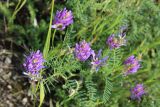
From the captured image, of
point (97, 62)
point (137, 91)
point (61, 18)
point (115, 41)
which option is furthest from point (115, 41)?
point (137, 91)

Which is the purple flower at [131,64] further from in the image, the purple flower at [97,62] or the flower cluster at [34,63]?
the flower cluster at [34,63]

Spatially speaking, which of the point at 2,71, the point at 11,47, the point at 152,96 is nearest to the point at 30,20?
the point at 11,47

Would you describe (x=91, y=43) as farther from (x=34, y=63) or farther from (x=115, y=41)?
(x=34, y=63)


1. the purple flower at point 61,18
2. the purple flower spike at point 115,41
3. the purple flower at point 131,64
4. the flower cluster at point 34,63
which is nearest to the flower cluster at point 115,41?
the purple flower spike at point 115,41

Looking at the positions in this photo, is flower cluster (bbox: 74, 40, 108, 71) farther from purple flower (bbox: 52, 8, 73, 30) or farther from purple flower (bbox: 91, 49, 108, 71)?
purple flower (bbox: 52, 8, 73, 30)

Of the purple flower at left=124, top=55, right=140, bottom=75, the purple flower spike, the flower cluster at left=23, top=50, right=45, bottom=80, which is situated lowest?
the purple flower at left=124, top=55, right=140, bottom=75

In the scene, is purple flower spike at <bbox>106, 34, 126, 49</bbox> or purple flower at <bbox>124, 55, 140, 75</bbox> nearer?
purple flower spike at <bbox>106, 34, 126, 49</bbox>

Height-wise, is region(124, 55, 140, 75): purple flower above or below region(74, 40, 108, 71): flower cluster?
below

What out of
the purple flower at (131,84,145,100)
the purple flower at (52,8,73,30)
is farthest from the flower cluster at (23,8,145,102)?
the purple flower at (131,84,145,100)

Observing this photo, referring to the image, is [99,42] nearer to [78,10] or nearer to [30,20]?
[78,10]
